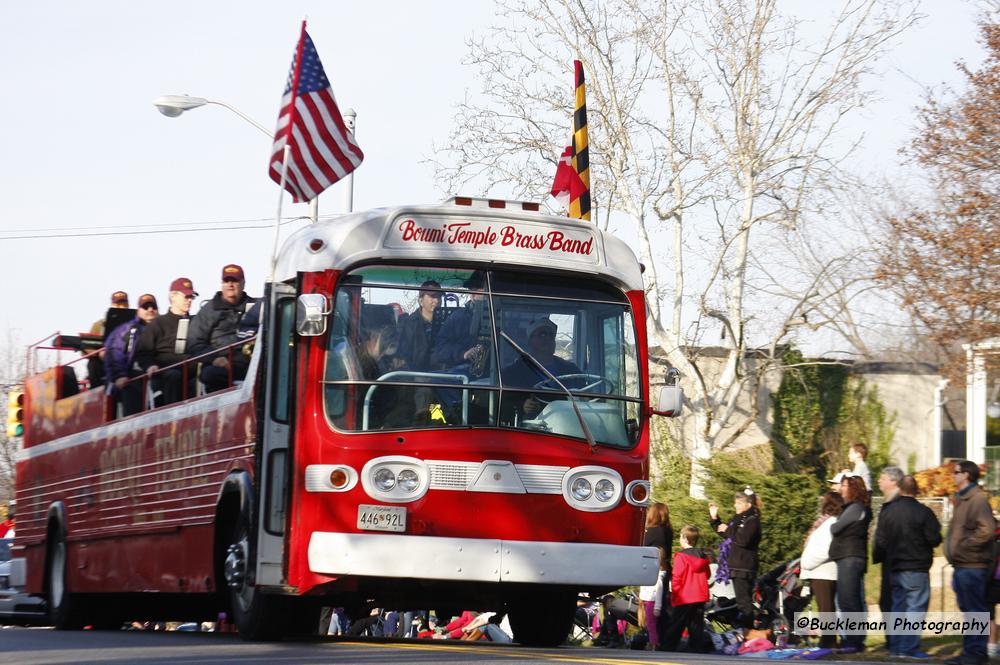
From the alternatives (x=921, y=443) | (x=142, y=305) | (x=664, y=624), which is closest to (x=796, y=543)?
(x=664, y=624)

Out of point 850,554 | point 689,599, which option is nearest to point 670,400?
point 850,554

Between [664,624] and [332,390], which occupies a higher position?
[332,390]

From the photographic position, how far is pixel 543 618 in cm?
1325

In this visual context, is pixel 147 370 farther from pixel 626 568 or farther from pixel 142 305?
→ pixel 626 568

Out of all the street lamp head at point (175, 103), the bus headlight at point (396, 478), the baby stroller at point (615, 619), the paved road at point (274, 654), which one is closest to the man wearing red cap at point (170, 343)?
the paved road at point (274, 654)

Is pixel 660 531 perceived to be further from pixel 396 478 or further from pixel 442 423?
pixel 396 478

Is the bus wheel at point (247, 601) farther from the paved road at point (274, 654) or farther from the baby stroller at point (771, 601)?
the baby stroller at point (771, 601)

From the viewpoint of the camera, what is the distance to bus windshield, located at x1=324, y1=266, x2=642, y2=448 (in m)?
11.3

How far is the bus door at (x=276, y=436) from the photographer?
11500 mm

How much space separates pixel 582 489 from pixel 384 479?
137 centimetres

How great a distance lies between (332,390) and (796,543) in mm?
14382

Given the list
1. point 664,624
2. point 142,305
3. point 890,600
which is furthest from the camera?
point 664,624

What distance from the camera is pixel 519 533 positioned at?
11289mm

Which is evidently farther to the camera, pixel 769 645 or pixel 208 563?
pixel 769 645
